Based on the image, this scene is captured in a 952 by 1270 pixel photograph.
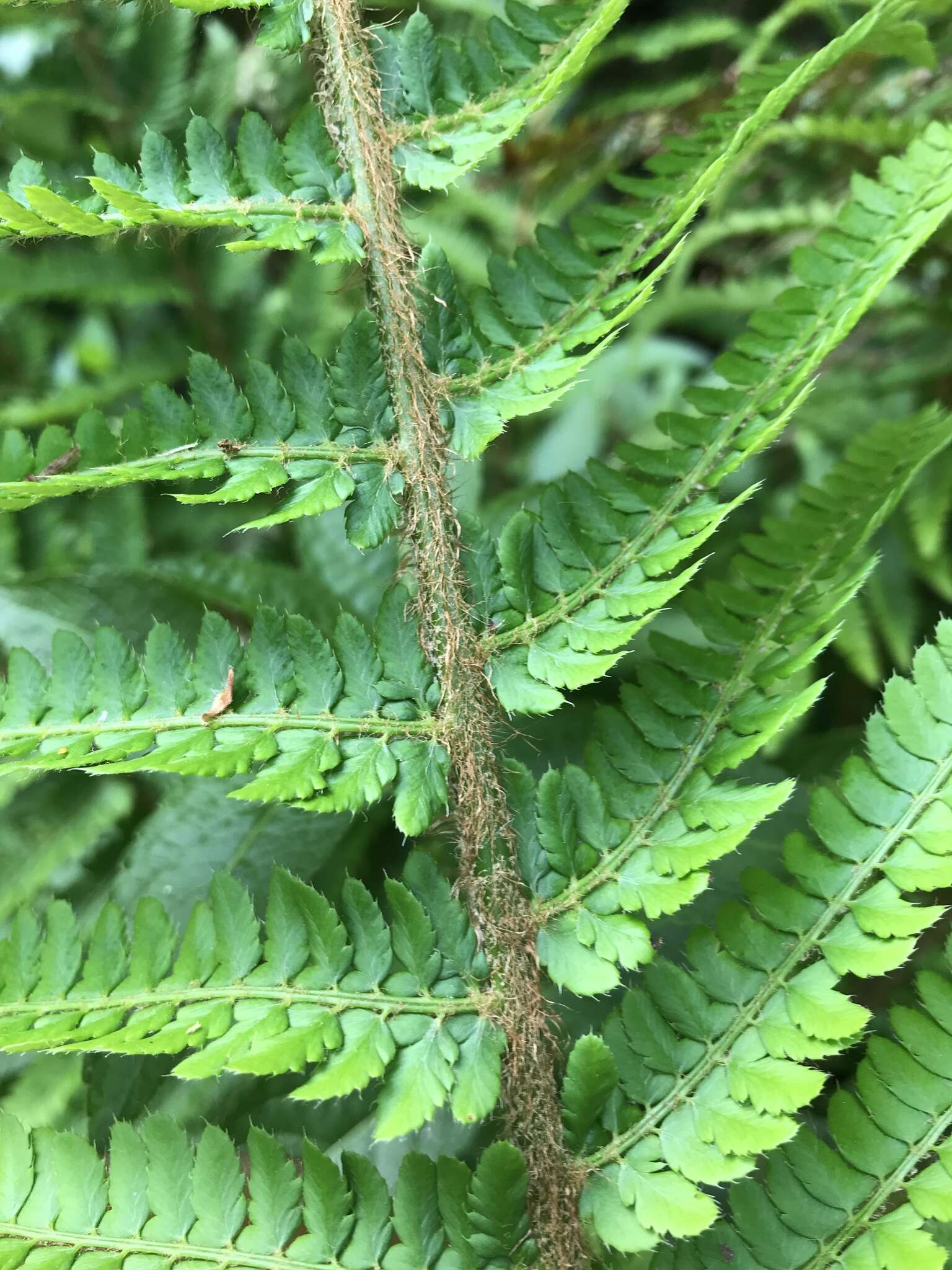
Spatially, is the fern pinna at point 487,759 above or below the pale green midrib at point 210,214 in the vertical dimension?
below

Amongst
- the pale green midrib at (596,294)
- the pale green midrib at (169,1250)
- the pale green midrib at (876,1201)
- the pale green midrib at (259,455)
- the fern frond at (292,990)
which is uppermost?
the pale green midrib at (596,294)

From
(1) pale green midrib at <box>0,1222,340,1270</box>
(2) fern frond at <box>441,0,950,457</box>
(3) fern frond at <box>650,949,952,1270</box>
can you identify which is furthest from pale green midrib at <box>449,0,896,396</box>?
(1) pale green midrib at <box>0,1222,340,1270</box>

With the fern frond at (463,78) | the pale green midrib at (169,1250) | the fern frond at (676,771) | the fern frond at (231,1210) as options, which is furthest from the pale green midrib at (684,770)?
the fern frond at (463,78)

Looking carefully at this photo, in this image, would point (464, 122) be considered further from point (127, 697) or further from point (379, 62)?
point (127, 697)

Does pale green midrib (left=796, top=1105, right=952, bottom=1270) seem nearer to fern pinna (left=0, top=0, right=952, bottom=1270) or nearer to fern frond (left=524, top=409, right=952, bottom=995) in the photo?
fern pinna (left=0, top=0, right=952, bottom=1270)

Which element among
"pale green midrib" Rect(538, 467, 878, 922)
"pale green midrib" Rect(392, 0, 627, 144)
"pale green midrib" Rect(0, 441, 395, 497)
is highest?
"pale green midrib" Rect(392, 0, 627, 144)

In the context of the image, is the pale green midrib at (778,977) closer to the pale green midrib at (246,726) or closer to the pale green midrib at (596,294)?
the pale green midrib at (246,726)
